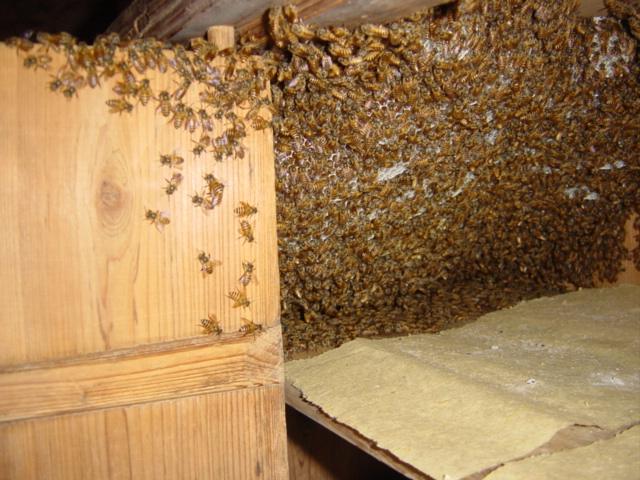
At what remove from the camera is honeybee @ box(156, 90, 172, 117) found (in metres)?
1.79

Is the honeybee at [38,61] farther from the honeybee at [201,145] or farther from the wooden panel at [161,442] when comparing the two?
the wooden panel at [161,442]

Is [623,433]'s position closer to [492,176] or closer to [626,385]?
[626,385]

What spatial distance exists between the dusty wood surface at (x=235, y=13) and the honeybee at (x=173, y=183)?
573 millimetres

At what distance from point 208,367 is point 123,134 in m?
0.85

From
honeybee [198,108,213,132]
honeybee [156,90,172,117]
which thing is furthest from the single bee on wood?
honeybee [156,90,172,117]

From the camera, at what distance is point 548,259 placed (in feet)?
12.5

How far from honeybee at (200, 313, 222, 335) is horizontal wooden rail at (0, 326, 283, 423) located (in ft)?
0.09

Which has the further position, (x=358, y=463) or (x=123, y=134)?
(x=358, y=463)

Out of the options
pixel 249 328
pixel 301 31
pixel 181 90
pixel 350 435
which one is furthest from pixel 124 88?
pixel 350 435

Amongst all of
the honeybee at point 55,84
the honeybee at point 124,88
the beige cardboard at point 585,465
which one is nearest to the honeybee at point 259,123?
the honeybee at point 124,88

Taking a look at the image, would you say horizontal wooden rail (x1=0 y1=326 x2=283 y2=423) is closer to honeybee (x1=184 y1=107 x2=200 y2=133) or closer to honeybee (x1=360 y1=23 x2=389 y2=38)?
honeybee (x1=184 y1=107 x2=200 y2=133)

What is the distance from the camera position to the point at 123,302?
5.99 ft

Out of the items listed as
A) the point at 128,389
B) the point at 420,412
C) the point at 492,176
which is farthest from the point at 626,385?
the point at 128,389

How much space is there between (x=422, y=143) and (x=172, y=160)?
4.50 feet
